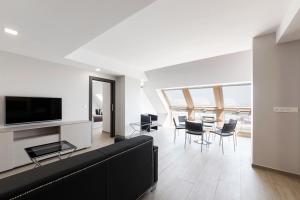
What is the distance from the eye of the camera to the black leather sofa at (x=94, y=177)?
2.83 ft

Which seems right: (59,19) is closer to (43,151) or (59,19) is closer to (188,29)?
(188,29)

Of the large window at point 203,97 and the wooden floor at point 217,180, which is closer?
the wooden floor at point 217,180

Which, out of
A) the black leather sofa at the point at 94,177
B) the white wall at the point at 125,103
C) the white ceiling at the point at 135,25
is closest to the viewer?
the black leather sofa at the point at 94,177

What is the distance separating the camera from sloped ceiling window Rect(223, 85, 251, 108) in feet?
16.8

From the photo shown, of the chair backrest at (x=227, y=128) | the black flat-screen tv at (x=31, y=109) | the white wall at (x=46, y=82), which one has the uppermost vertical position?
the white wall at (x=46, y=82)

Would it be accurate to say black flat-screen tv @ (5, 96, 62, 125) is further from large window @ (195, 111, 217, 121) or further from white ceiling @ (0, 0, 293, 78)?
large window @ (195, 111, 217, 121)

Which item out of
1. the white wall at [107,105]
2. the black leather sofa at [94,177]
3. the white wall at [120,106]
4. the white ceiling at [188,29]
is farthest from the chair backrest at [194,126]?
the white wall at [107,105]

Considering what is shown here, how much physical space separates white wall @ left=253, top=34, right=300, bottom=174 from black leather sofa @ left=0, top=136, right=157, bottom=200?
2.26 meters

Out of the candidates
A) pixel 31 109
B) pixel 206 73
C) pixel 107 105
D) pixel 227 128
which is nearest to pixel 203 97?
pixel 206 73

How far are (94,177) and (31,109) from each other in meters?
2.93

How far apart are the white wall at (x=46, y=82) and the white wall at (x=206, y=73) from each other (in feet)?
8.77

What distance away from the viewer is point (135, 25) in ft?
7.57

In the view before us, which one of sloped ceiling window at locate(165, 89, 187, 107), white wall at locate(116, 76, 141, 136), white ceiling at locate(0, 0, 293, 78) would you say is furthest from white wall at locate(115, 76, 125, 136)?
sloped ceiling window at locate(165, 89, 187, 107)

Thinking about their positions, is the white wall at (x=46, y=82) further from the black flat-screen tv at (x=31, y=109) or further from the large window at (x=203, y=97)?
the large window at (x=203, y=97)
